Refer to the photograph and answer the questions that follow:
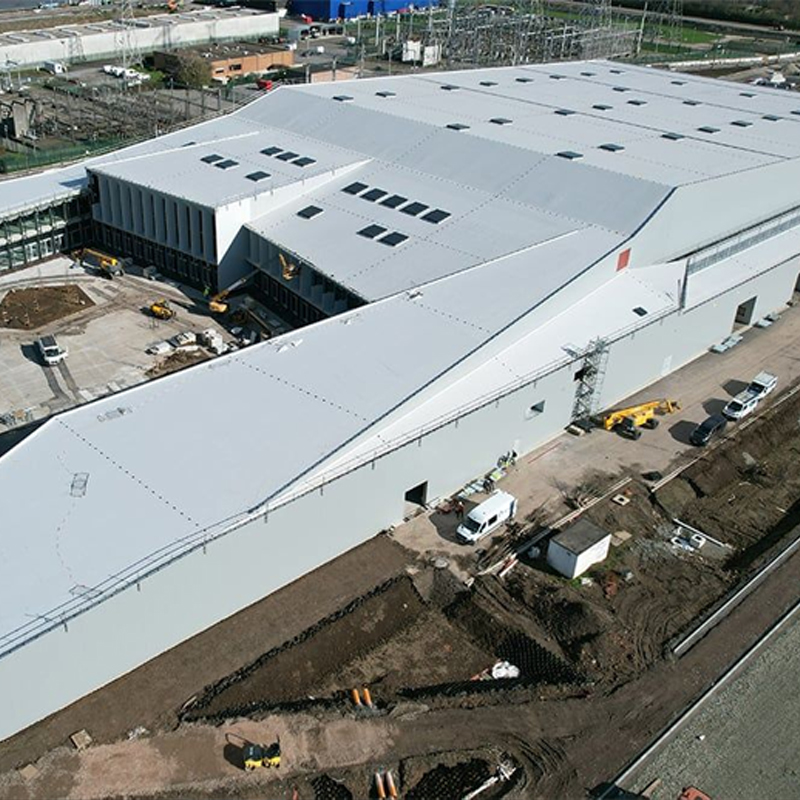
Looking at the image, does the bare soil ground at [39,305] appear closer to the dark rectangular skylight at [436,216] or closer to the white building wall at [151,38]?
the dark rectangular skylight at [436,216]

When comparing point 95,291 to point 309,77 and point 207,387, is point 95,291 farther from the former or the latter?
point 309,77

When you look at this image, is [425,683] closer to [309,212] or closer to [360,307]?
[360,307]

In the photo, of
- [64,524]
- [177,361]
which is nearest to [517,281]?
[177,361]

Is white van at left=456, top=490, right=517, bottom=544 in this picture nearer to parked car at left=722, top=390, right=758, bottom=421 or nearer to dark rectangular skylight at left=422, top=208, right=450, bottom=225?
parked car at left=722, top=390, right=758, bottom=421

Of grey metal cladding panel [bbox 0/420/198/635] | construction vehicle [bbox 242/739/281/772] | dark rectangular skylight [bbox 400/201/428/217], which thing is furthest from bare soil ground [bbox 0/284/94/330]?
construction vehicle [bbox 242/739/281/772]

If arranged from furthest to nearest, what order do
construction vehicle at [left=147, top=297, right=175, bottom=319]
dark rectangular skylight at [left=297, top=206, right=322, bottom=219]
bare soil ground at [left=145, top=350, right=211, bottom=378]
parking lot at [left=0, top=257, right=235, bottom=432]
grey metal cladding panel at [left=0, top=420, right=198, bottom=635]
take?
dark rectangular skylight at [left=297, top=206, right=322, bottom=219] → construction vehicle at [left=147, top=297, right=175, bottom=319] → bare soil ground at [left=145, top=350, right=211, bottom=378] → parking lot at [left=0, top=257, right=235, bottom=432] → grey metal cladding panel at [left=0, top=420, right=198, bottom=635]

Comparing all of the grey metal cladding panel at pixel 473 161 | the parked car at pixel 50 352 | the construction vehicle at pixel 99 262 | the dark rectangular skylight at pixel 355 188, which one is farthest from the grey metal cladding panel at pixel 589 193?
the parked car at pixel 50 352
